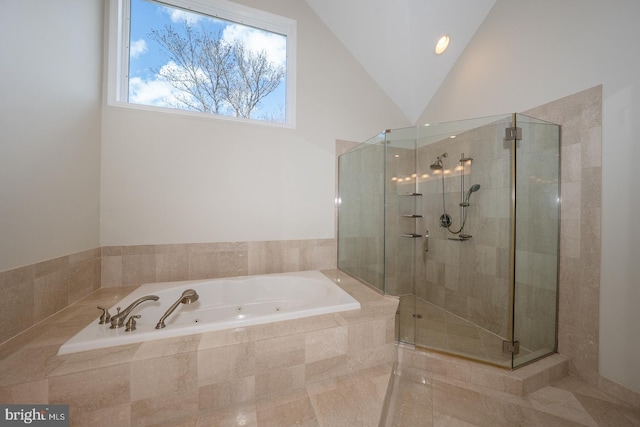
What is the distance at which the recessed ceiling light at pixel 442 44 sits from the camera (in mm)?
2047

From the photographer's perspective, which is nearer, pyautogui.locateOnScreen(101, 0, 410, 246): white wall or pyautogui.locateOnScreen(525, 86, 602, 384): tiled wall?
pyautogui.locateOnScreen(525, 86, 602, 384): tiled wall

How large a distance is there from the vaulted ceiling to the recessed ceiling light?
0.13 ft

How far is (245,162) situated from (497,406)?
2438mm

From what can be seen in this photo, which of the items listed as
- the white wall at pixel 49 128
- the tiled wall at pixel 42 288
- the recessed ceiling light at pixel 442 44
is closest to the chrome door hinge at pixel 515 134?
the recessed ceiling light at pixel 442 44

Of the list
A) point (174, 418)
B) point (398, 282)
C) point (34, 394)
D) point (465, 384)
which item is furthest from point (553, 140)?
point (34, 394)

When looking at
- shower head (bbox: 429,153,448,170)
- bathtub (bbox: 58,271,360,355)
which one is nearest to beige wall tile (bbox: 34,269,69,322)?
bathtub (bbox: 58,271,360,355)

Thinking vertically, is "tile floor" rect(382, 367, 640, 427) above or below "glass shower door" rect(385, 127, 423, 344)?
below

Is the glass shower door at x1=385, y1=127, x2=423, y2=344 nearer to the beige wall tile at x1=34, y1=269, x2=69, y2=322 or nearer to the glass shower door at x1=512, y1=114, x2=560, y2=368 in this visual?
the glass shower door at x1=512, y1=114, x2=560, y2=368

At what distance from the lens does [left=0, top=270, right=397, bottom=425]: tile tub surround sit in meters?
0.91

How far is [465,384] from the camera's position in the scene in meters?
1.36

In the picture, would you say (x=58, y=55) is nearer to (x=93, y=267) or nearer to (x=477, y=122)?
(x=93, y=267)

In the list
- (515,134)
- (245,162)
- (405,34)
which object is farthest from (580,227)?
(245,162)

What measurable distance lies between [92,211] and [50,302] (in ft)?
2.11

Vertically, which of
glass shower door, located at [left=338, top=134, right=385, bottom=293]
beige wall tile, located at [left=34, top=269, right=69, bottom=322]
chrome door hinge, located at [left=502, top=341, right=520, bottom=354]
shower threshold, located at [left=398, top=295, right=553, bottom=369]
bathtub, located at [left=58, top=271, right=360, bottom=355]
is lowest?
shower threshold, located at [left=398, top=295, right=553, bottom=369]
